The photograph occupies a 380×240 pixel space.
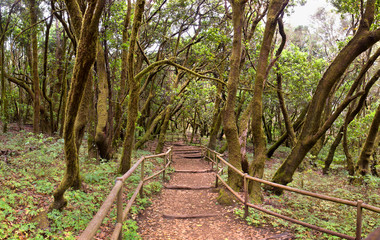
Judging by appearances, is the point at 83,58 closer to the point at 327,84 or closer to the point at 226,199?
the point at 226,199

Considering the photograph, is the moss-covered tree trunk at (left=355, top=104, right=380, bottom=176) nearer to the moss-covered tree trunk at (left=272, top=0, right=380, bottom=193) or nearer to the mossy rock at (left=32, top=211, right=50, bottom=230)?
the moss-covered tree trunk at (left=272, top=0, right=380, bottom=193)

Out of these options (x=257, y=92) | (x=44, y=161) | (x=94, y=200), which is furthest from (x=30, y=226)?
(x=257, y=92)

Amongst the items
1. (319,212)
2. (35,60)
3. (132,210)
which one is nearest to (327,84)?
(319,212)

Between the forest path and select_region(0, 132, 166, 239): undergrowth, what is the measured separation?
34cm

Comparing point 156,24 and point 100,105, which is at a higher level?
point 156,24

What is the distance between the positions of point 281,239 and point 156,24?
1225 centimetres

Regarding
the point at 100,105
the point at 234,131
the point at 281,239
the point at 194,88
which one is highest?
the point at 194,88

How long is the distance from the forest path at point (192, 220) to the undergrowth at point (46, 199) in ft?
1.12

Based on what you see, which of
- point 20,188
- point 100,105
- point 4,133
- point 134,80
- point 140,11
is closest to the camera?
point 20,188

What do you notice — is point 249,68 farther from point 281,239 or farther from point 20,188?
point 20,188

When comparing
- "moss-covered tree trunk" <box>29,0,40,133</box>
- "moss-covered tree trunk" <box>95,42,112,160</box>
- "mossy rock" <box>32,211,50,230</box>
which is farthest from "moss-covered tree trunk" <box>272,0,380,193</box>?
"moss-covered tree trunk" <box>29,0,40,133</box>

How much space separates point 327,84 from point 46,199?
6.84m

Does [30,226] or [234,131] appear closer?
[30,226]

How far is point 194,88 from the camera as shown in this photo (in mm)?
15023
